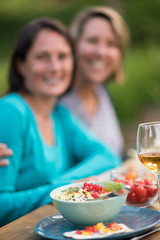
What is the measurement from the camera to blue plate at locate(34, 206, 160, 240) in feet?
3.50

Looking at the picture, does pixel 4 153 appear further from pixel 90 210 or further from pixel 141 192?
pixel 90 210

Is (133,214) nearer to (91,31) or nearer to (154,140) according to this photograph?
(154,140)

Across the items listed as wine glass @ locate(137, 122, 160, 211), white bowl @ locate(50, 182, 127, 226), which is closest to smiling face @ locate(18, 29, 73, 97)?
wine glass @ locate(137, 122, 160, 211)

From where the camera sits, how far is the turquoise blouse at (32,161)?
168 centimetres

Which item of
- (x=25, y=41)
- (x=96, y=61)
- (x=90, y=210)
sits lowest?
(x=90, y=210)

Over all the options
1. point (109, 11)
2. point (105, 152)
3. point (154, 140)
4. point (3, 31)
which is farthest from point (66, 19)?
point (154, 140)

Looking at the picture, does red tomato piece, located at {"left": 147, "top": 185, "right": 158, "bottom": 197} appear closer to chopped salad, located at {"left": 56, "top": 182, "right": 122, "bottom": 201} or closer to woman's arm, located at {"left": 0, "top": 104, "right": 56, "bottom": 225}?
chopped salad, located at {"left": 56, "top": 182, "right": 122, "bottom": 201}

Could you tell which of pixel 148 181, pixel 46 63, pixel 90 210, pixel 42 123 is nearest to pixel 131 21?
pixel 46 63

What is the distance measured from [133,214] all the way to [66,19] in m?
10.6

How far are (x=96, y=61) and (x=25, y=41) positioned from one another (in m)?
1.08

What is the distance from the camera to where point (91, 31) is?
320cm

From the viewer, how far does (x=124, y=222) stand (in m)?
1.15

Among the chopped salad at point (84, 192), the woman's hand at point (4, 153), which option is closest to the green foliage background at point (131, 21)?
the woman's hand at point (4, 153)

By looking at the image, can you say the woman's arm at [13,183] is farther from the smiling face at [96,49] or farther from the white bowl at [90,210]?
the smiling face at [96,49]
